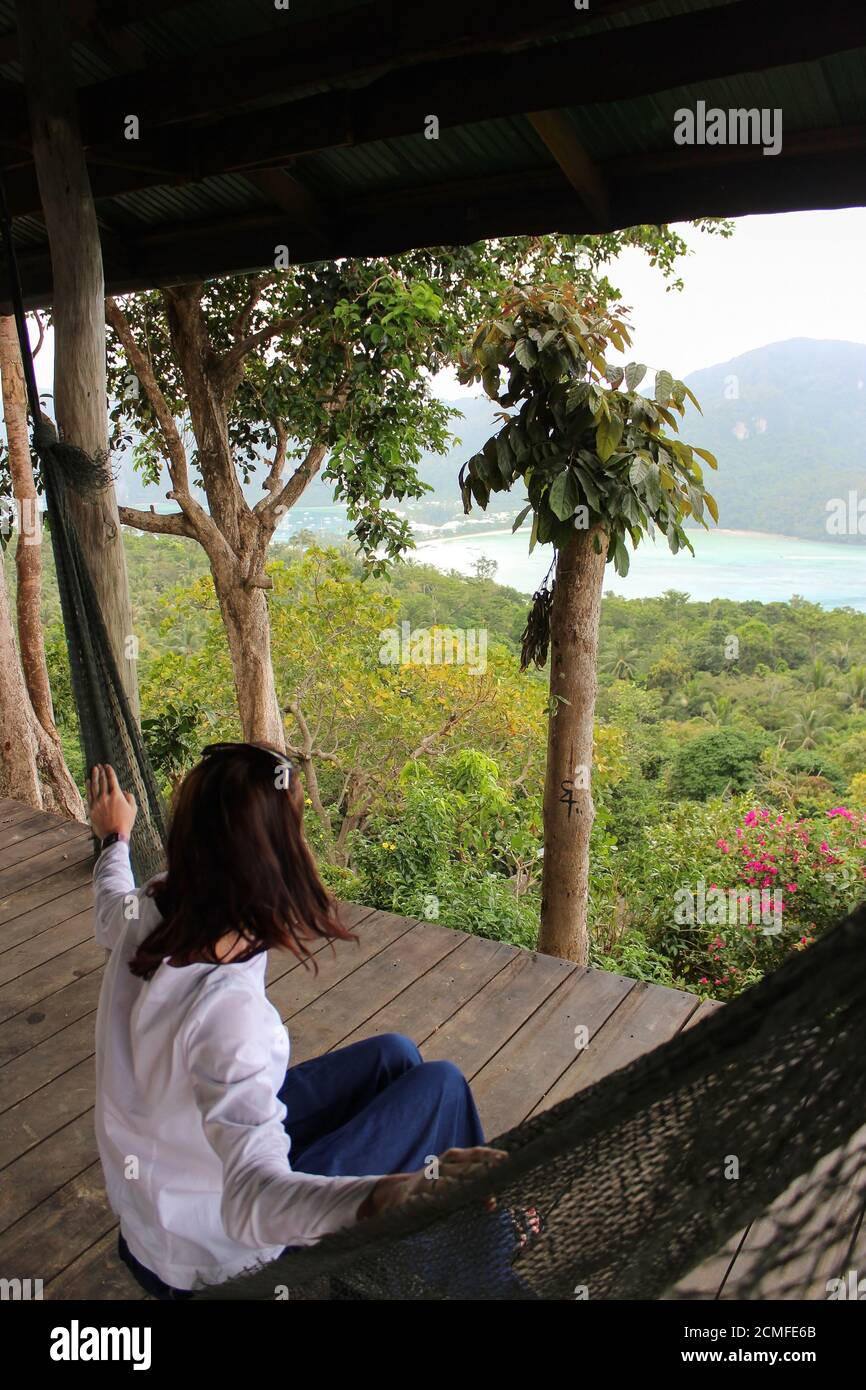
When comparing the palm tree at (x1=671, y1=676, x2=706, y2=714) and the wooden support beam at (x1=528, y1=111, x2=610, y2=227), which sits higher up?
the wooden support beam at (x1=528, y1=111, x2=610, y2=227)

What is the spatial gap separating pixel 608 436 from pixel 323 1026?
1.52m

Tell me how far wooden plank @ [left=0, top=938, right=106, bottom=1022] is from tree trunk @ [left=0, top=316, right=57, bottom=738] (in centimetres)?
346

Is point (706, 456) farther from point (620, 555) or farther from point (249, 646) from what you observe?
point (249, 646)

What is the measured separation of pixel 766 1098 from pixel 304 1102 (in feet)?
2.04

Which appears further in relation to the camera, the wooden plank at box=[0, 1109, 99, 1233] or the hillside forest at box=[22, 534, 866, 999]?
the hillside forest at box=[22, 534, 866, 999]

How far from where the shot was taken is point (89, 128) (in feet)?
6.37

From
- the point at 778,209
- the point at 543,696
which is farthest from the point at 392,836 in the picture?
the point at 778,209

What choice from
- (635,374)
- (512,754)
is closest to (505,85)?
(635,374)

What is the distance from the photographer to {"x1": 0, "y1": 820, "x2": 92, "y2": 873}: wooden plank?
8.67 ft

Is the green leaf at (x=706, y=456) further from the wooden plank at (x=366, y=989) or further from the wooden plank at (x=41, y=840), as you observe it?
the wooden plank at (x=41, y=840)

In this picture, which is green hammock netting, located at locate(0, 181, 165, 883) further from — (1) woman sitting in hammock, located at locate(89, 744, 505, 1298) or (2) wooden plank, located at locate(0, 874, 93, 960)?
(1) woman sitting in hammock, located at locate(89, 744, 505, 1298)

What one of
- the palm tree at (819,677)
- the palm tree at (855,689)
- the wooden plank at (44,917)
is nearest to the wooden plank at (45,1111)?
the wooden plank at (44,917)

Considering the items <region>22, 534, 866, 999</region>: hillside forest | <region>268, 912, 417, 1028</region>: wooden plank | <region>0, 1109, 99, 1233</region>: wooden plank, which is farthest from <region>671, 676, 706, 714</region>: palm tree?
<region>0, 1109, 99, 1233</region>: wooden plank
